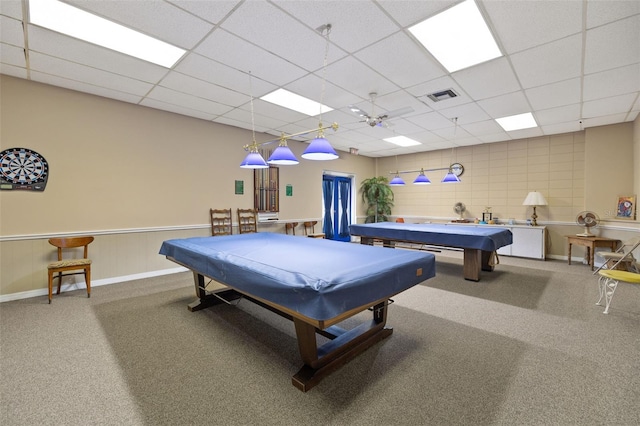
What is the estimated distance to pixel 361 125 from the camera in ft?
18.5

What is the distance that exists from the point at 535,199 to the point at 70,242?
28.1 ft

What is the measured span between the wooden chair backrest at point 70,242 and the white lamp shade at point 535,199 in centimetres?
825

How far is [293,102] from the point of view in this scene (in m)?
4.43

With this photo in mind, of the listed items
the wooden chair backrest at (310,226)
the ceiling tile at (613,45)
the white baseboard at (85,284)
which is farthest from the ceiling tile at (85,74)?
the ceiling tile at (613,45)

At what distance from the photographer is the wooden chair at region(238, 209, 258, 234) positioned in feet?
19.4

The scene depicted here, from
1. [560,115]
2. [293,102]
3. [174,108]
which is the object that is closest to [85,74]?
[174,108]

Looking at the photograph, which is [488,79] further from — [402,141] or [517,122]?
[402,141]

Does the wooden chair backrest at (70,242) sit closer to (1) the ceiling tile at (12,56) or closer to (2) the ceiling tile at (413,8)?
(1) the ceiling tile at (12,56)

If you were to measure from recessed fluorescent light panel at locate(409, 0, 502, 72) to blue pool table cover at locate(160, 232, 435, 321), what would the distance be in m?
2.07

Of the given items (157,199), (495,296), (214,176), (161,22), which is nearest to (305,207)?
(214,176)

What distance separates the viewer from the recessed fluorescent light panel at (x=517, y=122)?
5011 millimetres

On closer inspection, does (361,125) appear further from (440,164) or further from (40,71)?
(40,71)

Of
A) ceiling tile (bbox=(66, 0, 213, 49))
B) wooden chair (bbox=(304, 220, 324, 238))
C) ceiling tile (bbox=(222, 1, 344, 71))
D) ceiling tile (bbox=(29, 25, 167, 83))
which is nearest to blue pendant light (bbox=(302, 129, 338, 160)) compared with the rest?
ceiling tile (bbox=(222, 1, 344, 71))

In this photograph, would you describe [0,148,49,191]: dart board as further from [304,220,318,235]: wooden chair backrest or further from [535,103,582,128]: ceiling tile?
[535,103,582,128]: ceiling tile
